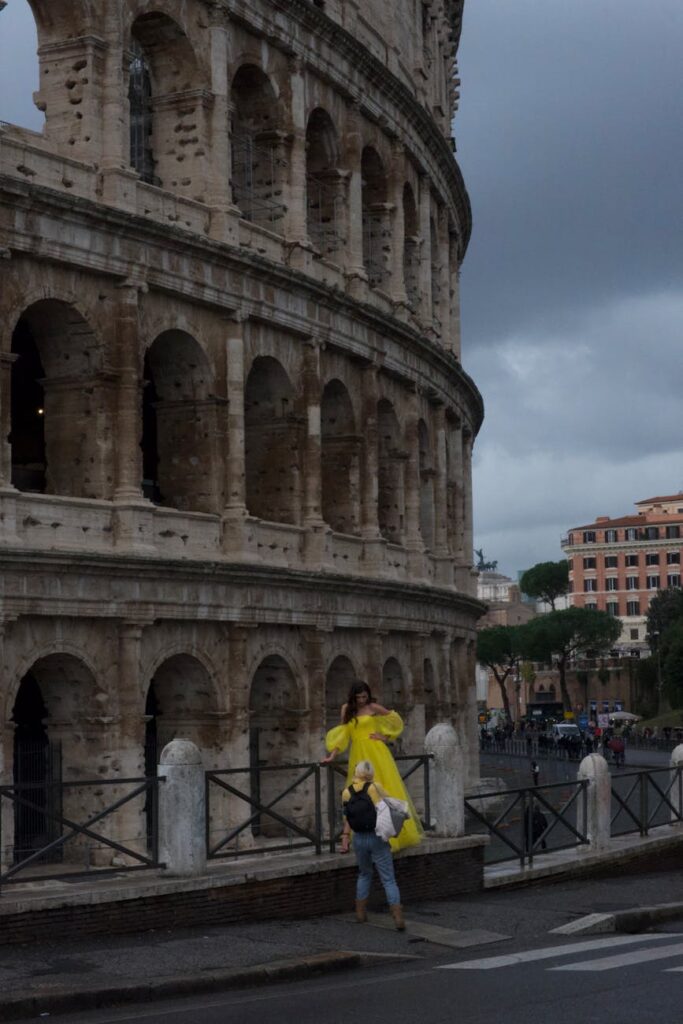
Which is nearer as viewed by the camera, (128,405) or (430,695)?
(128,405)

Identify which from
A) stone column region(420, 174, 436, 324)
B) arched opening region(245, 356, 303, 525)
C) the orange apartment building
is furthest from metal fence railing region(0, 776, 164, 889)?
the orange apartment building

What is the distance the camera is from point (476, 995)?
1209 centimetres

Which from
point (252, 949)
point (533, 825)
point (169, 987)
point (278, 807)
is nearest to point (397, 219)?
point (278, 807)

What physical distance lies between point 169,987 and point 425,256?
27.6 metres

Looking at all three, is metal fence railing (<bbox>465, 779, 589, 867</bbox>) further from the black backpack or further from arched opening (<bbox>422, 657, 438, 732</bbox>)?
arched opening (<bbox>422, 657, 438, 732</bbox>)

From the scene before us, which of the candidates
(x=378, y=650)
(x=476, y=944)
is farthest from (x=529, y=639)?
(x=476, y=944)

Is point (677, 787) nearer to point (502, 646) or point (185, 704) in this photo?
point (185, 704)

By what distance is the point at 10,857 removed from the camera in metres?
21.7

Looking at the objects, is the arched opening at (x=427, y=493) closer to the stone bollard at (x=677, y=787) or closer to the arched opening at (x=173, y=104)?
the arched opening at (x=173, y=104)

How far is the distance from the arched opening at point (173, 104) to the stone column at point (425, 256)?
1041 centimetres

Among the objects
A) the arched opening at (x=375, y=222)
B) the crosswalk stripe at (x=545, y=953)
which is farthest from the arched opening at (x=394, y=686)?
the crosswalk stripe at (x=545, y=953)

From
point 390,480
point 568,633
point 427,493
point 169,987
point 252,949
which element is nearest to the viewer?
point 169,987

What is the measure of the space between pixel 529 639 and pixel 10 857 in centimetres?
11232

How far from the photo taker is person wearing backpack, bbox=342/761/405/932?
15383 mm
